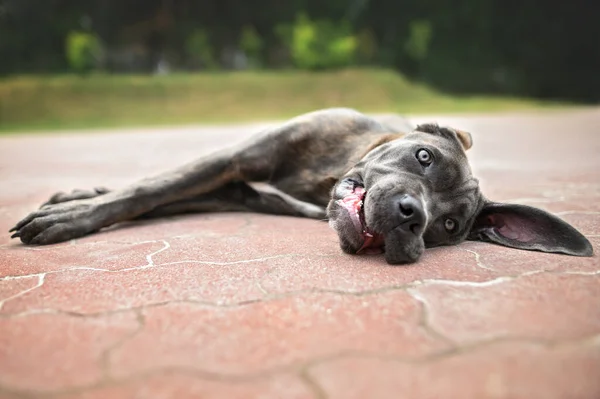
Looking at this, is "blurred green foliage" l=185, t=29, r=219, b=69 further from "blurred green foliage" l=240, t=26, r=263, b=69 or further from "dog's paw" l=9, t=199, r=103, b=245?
"dog's paw" l=9, t=199, r=103, b=245

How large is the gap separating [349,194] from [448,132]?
667mm

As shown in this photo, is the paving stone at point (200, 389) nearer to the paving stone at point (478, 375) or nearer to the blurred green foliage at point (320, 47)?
the paving stone at point (478, 375)

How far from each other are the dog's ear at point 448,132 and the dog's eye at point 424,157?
32 cm

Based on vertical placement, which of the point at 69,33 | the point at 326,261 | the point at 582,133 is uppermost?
the point at 69,33

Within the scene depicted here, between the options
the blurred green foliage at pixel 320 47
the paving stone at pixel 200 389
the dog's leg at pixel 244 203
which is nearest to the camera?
the paving stone at pixel 200 389

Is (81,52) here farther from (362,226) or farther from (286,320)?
(286,320)

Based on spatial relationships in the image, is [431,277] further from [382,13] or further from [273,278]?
[382,13]

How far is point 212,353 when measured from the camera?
144 centimetres

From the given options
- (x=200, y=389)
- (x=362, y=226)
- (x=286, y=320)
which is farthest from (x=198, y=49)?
(x=200, y=389)

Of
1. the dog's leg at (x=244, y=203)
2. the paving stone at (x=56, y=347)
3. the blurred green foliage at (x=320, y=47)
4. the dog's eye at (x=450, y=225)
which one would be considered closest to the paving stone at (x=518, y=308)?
the dog's eye at (x=450, y=225)

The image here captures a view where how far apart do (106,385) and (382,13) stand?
26278mm

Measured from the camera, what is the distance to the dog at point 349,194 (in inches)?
91.7

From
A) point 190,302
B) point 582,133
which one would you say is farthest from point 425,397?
point 582,133

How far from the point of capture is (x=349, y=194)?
2633 mm
